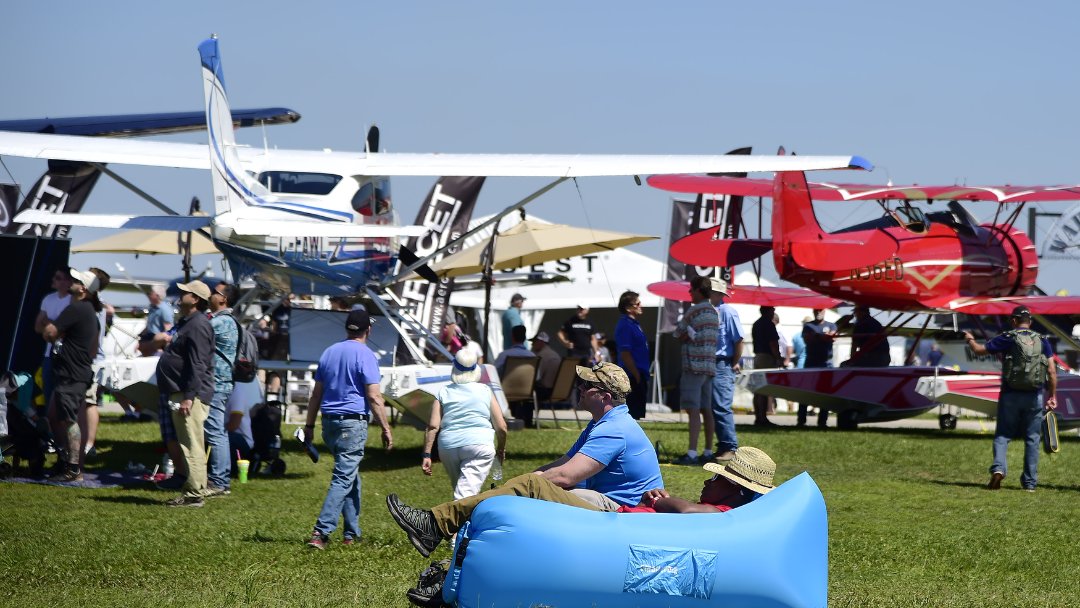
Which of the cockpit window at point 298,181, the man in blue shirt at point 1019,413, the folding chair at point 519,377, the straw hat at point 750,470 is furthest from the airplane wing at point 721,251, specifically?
the straw hat at point 750,470

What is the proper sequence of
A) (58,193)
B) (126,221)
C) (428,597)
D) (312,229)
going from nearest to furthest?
1. (428,597)
2. (126,221)
3. (312,229)
4. (58,193)

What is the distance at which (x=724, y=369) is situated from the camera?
11445 millimetres

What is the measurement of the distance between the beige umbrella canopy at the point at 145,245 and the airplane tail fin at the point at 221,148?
639 cm

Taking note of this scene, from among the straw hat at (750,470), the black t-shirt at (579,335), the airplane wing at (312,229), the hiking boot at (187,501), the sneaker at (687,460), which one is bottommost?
the sneaker at (687,460)

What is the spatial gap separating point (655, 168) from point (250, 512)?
6.28 meters

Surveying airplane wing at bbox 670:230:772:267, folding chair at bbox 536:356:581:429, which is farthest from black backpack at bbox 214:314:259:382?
airplane wing at bbox 670:230:772:267

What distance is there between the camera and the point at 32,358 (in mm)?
11055

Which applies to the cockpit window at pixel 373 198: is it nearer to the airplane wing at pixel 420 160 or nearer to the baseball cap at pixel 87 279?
the airplane wing at pixel 420 160

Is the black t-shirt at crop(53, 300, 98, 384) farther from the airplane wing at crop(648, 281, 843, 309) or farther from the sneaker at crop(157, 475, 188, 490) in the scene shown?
the airplane wing at crop(648, 281, 843, 309)

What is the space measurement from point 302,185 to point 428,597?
32.2 ft

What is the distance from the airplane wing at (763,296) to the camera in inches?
736

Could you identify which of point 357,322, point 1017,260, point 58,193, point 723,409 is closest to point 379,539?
point 357,322

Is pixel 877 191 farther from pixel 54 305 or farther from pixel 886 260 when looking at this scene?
pixel 54 305

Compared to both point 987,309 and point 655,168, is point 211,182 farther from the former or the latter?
point 987,309
